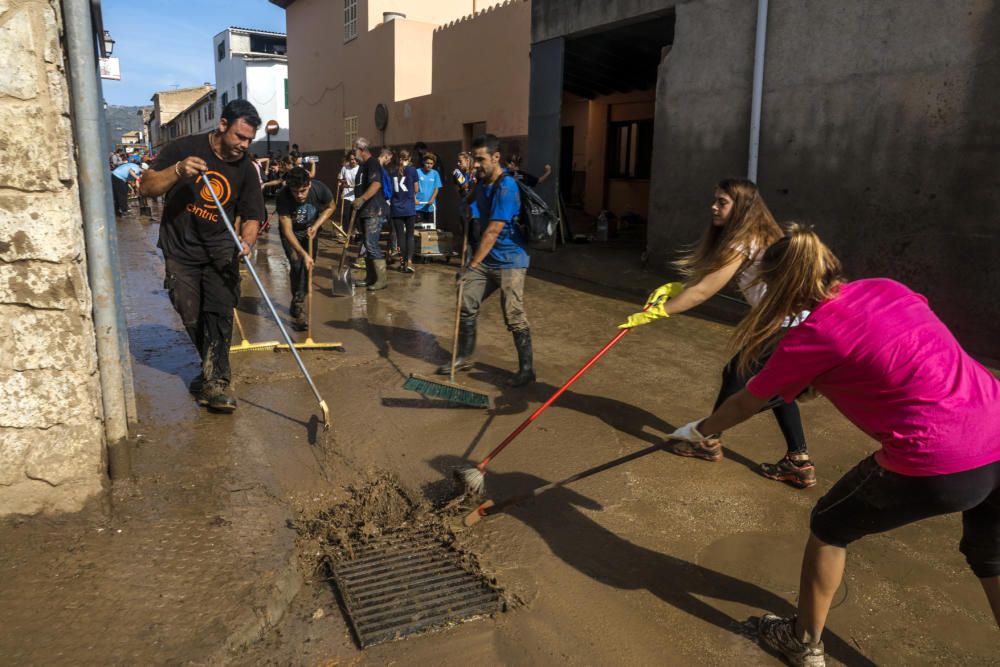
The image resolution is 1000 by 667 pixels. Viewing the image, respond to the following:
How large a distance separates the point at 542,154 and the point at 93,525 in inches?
374

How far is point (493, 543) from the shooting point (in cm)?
324

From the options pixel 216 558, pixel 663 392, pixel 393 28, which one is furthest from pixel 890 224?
pixel 393 28

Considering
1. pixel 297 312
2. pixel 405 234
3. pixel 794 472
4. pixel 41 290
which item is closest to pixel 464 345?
pixel 297 312

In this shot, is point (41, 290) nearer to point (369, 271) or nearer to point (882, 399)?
point (882, 399)

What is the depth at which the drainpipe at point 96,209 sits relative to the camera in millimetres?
2979

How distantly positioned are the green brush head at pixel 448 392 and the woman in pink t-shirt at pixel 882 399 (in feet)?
8.11

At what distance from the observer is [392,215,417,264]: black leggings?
10.2 meters

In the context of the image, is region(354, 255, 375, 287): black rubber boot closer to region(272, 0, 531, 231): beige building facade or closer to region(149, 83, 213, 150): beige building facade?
region(272, 0, 531, 231): beige building facade

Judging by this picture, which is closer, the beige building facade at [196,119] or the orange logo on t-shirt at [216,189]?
the orange logo on t-shirt at [216,189]

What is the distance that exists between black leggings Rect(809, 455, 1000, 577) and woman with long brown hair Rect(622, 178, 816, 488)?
4.13ft

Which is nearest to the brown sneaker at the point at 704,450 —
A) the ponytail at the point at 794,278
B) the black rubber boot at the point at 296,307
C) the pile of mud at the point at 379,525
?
the pile of mud at the point at 379,525

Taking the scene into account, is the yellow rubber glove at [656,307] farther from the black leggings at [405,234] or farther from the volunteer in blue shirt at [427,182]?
the volunteer in blue shirt at [427,182]

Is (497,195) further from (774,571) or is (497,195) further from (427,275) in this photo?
(427,275)

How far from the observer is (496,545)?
3.22 metres
